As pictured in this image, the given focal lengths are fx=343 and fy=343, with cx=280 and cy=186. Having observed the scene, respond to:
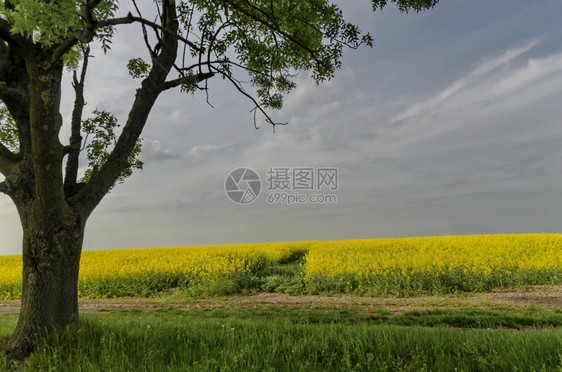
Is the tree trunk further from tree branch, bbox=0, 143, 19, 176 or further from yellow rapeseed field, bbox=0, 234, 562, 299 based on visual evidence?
yellow rapeseed field, bbox=0, 234, 562, 299

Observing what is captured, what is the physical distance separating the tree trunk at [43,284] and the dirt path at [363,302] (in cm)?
602

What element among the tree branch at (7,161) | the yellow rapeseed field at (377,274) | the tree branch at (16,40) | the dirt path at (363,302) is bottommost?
the dirt path at (363,302)

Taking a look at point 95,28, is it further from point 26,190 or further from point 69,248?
point 69,248

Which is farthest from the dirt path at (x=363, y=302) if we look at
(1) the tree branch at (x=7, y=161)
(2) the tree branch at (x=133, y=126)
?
(1) the tree branch at (x=7, y=161)

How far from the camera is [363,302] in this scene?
10.7m

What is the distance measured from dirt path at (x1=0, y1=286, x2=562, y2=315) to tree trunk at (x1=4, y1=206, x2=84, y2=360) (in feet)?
19.7

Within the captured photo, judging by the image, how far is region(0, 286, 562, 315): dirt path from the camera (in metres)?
10.1

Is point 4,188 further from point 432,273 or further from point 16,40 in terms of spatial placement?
point 432,273

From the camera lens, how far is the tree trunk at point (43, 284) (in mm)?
5598

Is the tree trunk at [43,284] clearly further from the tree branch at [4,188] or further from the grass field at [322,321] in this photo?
the tree branch at [4,188]

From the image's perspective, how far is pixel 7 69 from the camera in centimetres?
623

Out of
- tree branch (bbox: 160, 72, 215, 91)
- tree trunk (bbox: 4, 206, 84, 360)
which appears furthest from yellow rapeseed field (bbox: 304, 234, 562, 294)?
tree trunk (bbox: 4, 206, 84, 360)

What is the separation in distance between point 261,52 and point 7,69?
474cm

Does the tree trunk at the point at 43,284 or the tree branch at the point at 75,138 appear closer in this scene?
the tree trunk at the point at 43,284
